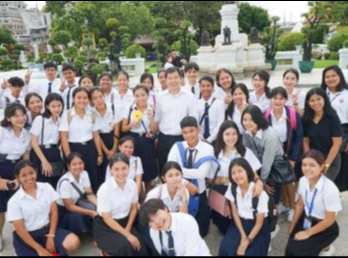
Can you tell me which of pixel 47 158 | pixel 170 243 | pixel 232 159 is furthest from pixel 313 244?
pixel 47 158

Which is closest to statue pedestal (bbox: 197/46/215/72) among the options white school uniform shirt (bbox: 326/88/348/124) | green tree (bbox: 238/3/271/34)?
white school uniform shirt (bbox: 326/88/348/124)

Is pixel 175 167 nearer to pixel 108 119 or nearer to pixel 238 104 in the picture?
pixel 238 104

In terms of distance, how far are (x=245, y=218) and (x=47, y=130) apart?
2.26m

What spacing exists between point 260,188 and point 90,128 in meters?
2.00

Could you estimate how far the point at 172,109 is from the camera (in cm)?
400

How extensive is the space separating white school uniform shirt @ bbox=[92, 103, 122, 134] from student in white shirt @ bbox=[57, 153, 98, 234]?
0.67 metres

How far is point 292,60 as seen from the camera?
20.5 metres

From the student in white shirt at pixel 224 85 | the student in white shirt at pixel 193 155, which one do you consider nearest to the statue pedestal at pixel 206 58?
the student in white shirt at pixel 224 85

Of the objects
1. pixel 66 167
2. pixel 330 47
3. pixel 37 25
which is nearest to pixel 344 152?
pixel 66 167

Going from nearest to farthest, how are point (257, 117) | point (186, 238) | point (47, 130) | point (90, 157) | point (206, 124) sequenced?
point (186, 238)
point (257, 117)
point (47, 130)
point (90, 157)
point (206, 124)

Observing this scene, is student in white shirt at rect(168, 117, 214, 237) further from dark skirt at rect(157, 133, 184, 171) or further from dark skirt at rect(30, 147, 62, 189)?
dark skirt at rect(30, 147, 62, 189)

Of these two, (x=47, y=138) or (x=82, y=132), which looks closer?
(x=47, y=138)

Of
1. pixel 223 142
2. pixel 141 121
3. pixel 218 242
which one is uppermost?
pixel 141 121

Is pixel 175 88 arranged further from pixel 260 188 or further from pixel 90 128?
pixel 260 188
